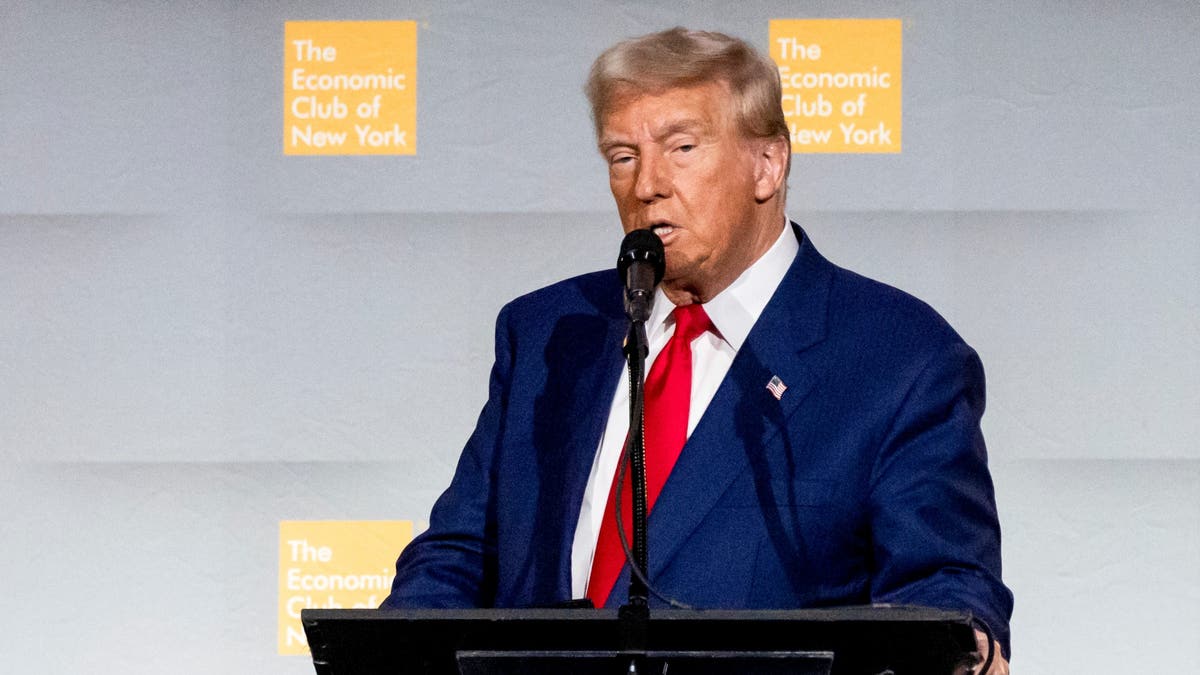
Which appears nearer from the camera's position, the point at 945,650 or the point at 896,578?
the point at 945,650

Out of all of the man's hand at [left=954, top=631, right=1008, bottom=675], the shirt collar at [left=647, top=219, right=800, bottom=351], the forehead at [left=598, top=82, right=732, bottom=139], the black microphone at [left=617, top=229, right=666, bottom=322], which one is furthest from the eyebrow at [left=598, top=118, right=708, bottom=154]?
the man's hand at [left=954, top=631, right=1008, bottom=675]

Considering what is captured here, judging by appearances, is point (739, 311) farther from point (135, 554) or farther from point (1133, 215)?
point (135, 554)

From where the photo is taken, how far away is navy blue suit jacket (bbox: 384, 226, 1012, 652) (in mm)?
2025

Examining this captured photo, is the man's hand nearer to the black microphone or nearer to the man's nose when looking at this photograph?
the black microphone

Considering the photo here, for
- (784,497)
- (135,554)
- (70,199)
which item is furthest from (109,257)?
(784,497)

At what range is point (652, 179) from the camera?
219cm

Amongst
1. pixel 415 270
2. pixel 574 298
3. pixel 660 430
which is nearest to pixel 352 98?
pixel 415 270

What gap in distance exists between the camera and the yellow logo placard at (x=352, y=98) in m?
3.25

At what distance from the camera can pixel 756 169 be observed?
7.64 feet

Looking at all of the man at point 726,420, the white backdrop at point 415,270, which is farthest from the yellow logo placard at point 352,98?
the man at point 726,420

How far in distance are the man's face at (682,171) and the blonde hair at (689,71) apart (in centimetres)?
2

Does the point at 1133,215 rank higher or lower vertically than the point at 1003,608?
higher

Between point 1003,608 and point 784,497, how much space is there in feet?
1.08

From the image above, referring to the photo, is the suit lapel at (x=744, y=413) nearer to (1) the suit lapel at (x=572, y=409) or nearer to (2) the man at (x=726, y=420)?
(2) the man at (x=726, y=420)
